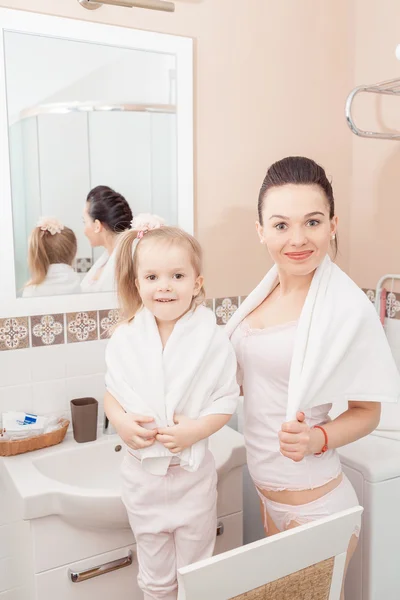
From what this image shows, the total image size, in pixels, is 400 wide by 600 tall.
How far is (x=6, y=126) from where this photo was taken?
157cm

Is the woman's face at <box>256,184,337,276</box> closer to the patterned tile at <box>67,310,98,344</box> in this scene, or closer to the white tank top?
the white tank top

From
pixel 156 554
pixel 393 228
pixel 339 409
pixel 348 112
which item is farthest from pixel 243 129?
pixel 156 554

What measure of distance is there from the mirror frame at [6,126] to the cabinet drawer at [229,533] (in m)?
0.73

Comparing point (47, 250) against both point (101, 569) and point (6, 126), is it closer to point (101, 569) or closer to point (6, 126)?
point (6, 126)

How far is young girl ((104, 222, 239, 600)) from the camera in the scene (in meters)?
1.20

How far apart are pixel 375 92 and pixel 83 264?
3.59 ft

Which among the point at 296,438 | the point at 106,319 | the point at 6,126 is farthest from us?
the point at 106,319

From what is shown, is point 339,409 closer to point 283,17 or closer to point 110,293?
point 110,293

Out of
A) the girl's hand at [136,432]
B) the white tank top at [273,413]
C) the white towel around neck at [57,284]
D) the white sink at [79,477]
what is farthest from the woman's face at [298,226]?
the white towel around neck at [57,284]

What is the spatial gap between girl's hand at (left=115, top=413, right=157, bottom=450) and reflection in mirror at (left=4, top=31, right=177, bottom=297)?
25.0 inches

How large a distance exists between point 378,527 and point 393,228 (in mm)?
1100

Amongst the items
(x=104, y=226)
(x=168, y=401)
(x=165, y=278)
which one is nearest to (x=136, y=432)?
(x=168, y=401)

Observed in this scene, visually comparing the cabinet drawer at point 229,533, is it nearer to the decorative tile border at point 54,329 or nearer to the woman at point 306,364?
the woman at point 306,364

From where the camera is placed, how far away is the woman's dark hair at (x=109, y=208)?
67.5 inches
